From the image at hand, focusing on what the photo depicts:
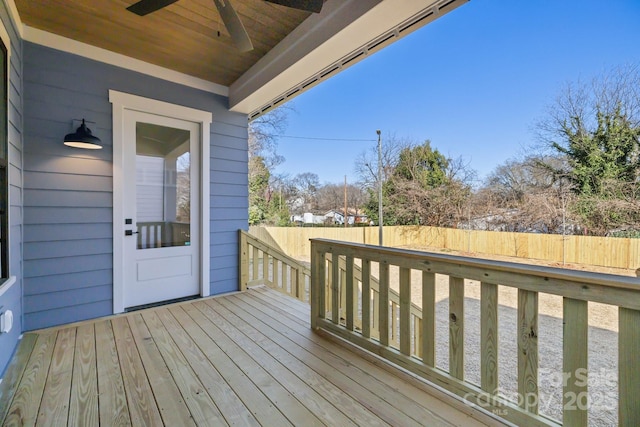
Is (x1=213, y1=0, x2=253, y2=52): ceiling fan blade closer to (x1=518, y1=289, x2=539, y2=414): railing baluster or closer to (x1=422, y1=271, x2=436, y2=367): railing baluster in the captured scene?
(x1=422, y1=271, x2=436, y2=367): railing baluster

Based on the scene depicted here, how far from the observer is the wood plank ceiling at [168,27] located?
7.45 ft

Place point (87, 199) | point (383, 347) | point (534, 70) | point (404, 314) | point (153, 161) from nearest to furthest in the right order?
point (404, 314) < point (383, 347) < point (87, 199) < point (153, 161) < point (534, 70)

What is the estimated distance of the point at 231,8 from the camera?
173 centimetres

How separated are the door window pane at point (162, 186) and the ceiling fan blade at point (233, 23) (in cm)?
185

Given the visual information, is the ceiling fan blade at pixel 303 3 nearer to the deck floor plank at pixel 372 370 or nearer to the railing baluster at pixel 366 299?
the railing baluster at pixel 366 299

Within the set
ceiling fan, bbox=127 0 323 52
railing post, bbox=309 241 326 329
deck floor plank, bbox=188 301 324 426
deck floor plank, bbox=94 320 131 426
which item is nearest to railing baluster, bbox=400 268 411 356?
deck floor plank, bbox=188 301 324 426

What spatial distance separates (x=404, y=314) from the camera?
1.84 metres

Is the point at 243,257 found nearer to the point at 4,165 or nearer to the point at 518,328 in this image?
the point at 4,165

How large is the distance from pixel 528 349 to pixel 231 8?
2444 mm

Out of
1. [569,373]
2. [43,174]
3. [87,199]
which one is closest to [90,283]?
[87,199]

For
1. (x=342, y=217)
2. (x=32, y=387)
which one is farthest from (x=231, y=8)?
(x=342, y=217)

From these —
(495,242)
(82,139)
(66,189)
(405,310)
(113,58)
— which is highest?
(113,58)

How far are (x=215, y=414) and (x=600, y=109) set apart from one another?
10.8m

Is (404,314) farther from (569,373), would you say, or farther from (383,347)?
(569,373)
